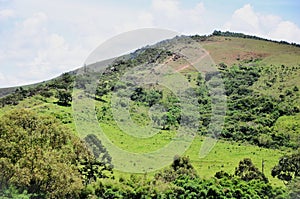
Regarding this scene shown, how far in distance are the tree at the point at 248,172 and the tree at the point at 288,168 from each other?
7.56ft

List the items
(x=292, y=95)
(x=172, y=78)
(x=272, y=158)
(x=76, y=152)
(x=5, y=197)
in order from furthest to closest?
(x=172, y=78) < (x=292, y=95) < (x=272, y=158) < (x=76, y=152) < (x=5, y=197)

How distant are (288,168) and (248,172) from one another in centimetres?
356

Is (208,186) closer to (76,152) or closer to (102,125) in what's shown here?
(76,152)

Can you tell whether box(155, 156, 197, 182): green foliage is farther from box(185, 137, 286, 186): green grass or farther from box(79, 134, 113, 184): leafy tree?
box(185, 137, 286, 186): green grass

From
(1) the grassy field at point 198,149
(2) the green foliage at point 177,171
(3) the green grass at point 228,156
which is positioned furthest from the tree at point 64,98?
(2) the green foliage at point 177,171

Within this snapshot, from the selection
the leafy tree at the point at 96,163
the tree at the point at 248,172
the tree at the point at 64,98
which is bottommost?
the tree at the point at 248,172

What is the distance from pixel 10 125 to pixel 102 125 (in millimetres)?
26656

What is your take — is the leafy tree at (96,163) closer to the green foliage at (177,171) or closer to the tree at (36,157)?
the green foliage at (177,171)

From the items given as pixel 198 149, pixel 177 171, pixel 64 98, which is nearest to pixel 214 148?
pixel 198 149

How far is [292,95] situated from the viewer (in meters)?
60.7

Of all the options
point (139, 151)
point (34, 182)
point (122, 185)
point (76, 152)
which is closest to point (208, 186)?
point (122, 185)

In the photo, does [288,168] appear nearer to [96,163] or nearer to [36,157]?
[96,163]

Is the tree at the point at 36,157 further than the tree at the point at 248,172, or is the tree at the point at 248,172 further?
the tree at the point at 248,172

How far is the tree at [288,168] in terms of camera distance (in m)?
36.0
